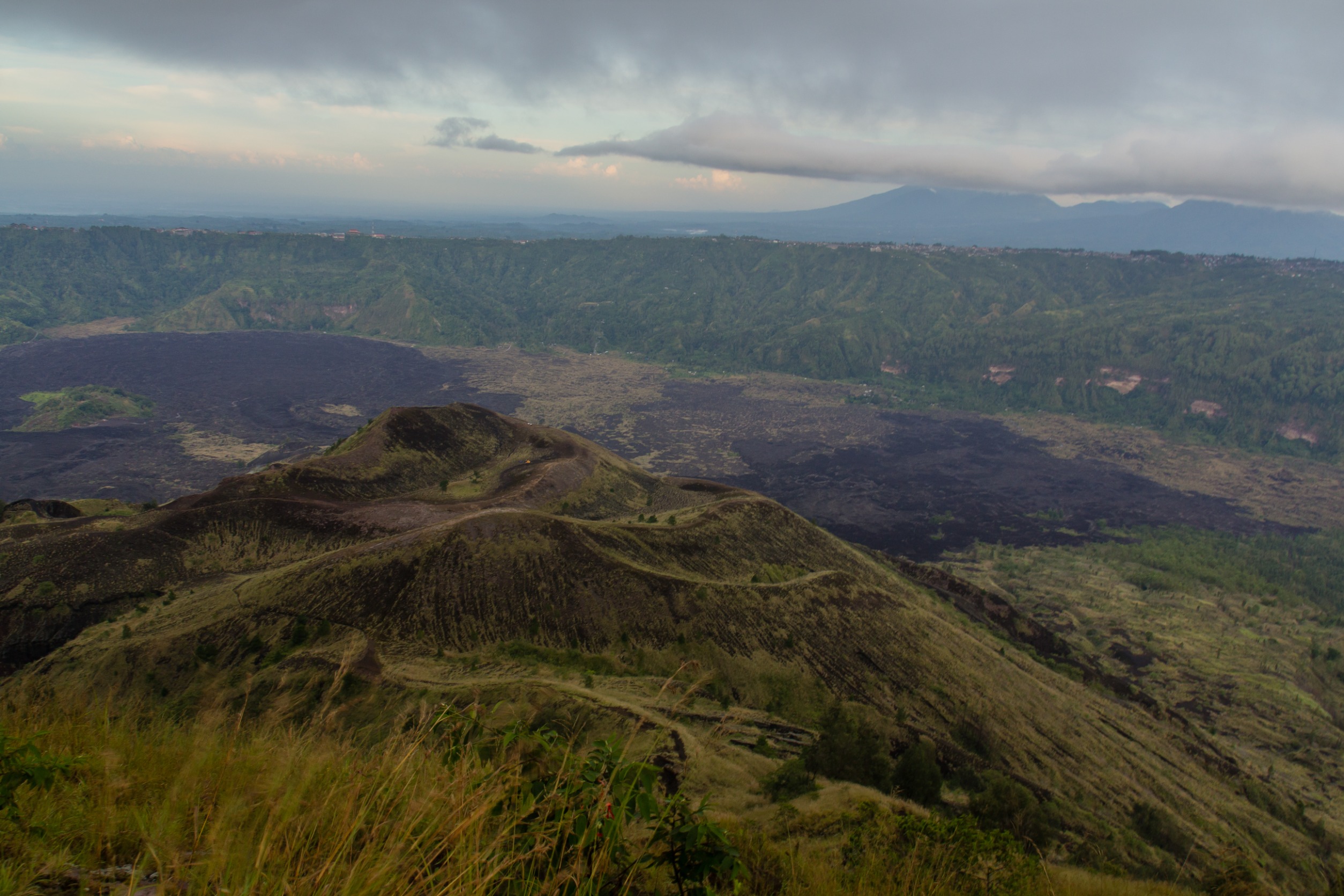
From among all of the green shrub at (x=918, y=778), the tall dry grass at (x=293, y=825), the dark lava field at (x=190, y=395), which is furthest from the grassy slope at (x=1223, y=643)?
the dark lava field at (x=190, y=395)

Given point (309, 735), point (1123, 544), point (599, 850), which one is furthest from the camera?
point (1123, 544)

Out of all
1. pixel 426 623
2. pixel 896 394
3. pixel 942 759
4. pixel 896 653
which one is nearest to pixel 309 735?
pixel 426 623

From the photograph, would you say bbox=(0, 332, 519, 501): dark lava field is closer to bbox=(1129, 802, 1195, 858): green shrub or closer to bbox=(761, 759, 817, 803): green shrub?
bbox=(761, 759, 817, 803): green shrub

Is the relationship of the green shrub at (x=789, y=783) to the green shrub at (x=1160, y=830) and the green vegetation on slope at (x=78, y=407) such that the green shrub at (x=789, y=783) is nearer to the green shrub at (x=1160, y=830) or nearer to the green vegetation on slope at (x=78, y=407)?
the green shrub at (x=1160, y=830)

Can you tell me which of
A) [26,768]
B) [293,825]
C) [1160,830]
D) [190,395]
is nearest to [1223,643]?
[1160,830]

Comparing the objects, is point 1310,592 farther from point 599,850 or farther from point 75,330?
point 75,330

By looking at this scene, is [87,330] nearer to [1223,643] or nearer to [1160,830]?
[1160,830]
